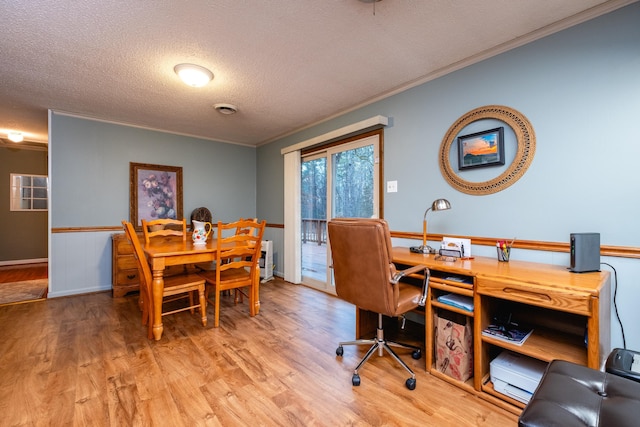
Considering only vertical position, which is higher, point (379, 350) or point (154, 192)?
point (154, 192)

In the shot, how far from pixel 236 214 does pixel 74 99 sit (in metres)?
2.71

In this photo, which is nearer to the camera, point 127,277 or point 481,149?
point 481,149

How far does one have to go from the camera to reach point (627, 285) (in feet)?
5.61

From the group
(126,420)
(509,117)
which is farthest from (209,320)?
(509,117)

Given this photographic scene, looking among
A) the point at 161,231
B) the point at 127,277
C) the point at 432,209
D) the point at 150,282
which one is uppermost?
the point at 432,209

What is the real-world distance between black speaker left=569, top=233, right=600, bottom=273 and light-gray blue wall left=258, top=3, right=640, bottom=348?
0.23 meters

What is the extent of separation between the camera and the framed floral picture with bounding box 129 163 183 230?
4.16m

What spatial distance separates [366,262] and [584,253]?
1.24 m

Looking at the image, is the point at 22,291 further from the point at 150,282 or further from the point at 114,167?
the point at 150,282

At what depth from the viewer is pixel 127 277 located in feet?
12.4

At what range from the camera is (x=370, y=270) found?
180cm

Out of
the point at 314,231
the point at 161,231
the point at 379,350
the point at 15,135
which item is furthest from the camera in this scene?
the point at 15,135

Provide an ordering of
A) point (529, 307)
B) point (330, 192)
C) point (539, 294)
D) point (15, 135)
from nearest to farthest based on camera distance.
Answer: point (539, 294), point (529, 307), point (330, 192), point (15, 135)

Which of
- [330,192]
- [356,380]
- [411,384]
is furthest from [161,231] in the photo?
[411,384]
